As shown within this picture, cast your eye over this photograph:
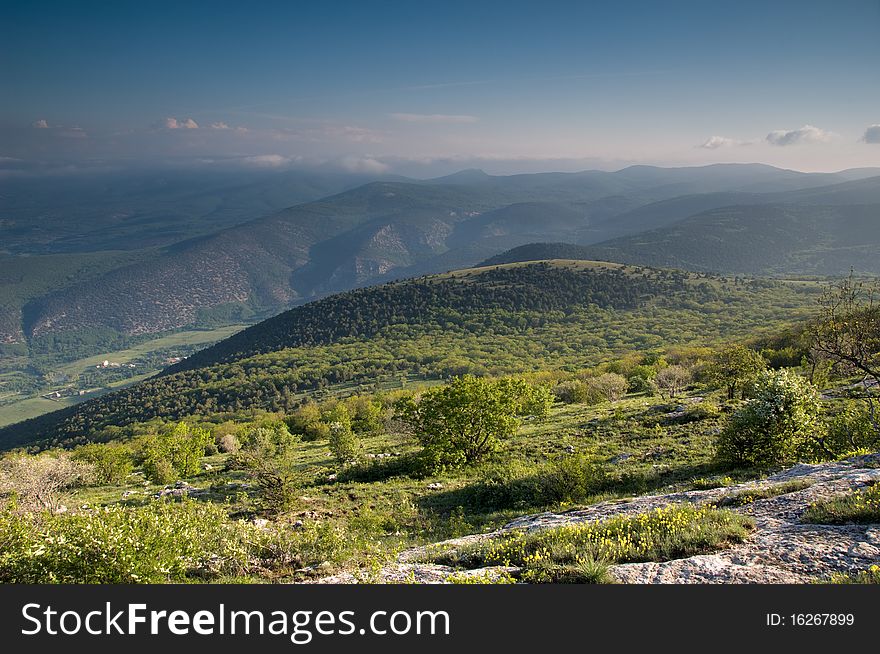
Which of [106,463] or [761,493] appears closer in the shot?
[761,493]

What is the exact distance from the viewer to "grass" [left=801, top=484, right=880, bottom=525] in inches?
349

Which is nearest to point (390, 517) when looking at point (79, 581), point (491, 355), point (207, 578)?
point (207, 578)

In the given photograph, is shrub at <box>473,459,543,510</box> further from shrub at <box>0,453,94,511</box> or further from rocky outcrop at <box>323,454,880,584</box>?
shrub at <box>0,453,94,511</box>

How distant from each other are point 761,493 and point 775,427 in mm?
8256

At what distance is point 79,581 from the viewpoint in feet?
31.9

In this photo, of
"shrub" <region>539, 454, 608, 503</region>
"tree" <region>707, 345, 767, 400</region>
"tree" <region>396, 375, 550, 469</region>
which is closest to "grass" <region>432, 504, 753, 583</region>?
"shrub" <region>539, 454, 608, 503</region>

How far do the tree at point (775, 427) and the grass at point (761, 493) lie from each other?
6.81 metres

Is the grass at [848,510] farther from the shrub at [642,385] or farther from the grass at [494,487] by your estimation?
the shrub at [642,385]

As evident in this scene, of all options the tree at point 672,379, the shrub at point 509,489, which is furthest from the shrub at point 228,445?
the tree at point 672,379

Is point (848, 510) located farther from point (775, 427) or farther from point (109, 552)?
point (109, 552)

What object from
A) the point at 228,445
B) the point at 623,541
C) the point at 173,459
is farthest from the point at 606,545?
the point at 228,445

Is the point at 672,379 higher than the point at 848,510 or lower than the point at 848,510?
lower

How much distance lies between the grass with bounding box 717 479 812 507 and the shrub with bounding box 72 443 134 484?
53.2 m

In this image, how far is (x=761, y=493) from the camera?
1224 cm
